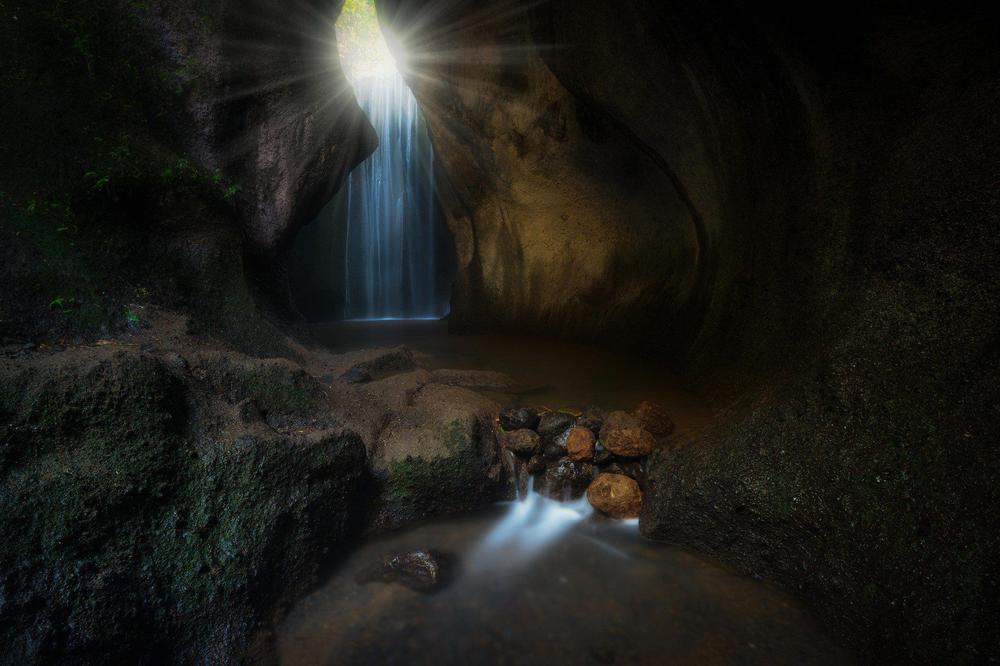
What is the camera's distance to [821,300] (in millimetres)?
3244

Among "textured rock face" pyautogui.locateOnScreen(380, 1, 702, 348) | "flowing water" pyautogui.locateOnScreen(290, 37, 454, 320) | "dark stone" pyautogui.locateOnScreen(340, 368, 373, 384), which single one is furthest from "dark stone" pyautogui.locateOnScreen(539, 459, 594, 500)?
"flowing water" pyautogui.locateOnScreen(290, 37, 454, 320)

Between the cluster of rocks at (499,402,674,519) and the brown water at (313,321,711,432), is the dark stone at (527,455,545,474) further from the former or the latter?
the brown water at (313,321,711,432)

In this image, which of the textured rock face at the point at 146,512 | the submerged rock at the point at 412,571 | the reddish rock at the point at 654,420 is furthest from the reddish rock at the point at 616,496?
the textured rock face at the point at 146,512

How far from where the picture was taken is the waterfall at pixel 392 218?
18.0 metres

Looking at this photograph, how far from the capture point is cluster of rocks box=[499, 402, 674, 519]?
3.97 metres

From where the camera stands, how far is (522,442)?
4.24 metres

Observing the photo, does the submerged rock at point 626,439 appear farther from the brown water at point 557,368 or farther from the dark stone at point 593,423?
the brown water at point 557,368

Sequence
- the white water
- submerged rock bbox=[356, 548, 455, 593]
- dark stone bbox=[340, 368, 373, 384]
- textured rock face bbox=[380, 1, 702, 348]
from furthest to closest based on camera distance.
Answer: textured rock face bbox=[380, 1, 702, 348] < dark stone bbox=[340, 368, 373, 384] < the white water < submerged rock bbox=[356, 548, 455, 593]

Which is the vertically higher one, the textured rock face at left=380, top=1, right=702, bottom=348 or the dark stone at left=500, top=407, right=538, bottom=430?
the textured rock face at left=380, top=1, right=702, bottom=348

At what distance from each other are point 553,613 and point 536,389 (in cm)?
311

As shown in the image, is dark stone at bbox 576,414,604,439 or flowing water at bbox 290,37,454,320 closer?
dark stone at bbox 576,414,604,439

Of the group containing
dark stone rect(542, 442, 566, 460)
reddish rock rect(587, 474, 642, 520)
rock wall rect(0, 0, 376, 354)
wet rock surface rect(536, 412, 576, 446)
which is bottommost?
reddish rock rect(587, 474, 642, 520)

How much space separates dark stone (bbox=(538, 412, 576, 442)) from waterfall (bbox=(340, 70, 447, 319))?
14.7 metres

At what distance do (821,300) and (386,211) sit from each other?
17.3 m
